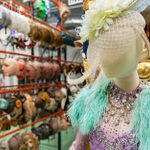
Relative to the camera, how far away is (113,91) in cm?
78

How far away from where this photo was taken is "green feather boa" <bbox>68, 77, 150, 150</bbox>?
2.25 ft

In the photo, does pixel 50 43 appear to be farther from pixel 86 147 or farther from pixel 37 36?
pixel 86 147

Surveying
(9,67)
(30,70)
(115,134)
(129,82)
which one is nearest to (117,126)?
(115,134)

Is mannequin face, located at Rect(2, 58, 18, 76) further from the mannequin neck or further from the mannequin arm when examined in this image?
the mannequin neck

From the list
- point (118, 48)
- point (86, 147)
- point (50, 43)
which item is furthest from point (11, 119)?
point (118, 48)

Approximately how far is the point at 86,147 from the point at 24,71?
1583 mm

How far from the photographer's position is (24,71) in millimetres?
2324

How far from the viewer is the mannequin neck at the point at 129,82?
720mm

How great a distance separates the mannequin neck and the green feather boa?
4 cm

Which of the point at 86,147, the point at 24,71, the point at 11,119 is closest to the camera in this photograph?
the point at 86,147

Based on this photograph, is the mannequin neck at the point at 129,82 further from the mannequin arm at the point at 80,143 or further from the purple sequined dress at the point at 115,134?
the mannequin arm at the point at 80,143

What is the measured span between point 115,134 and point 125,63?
0.72 feet

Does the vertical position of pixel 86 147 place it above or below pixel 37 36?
below

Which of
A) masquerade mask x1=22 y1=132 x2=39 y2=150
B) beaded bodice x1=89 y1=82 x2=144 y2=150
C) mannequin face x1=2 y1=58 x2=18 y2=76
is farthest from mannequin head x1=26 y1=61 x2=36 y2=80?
beaded bodice x1=89 y1=82 x2=144 y2=150
